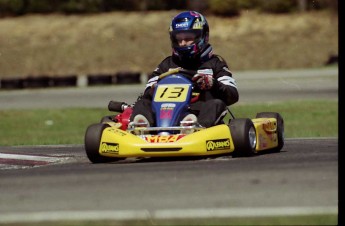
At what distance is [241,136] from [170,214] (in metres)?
2.92

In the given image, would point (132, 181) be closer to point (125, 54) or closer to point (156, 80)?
point (156, 80)

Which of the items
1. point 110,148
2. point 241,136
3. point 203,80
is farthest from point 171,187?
point 203,80

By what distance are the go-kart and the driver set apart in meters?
0.12

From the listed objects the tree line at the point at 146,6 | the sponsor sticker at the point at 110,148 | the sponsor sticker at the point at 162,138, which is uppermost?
the sponsor sticker at the point at 162,138

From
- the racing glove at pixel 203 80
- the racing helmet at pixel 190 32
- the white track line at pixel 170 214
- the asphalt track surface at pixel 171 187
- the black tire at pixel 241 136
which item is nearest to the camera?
the white track line at pixel 170 214

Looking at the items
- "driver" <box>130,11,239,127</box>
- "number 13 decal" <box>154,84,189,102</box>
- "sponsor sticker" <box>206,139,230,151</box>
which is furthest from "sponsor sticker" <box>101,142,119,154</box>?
"sponsor sticker" <box>206,139,230,151</box>

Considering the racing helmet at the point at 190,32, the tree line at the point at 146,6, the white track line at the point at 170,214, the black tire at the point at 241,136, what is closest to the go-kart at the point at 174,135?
the black tire at the point at 241,136

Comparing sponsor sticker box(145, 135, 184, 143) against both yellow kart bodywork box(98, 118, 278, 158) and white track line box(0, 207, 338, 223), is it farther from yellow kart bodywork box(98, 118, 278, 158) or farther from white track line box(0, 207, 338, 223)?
white track line box(0, 207, 338, 223)

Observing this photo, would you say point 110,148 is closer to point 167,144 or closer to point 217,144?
point 167,144

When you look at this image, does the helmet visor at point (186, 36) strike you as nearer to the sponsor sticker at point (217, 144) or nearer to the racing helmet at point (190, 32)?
the racing helmet at point (190, 32)

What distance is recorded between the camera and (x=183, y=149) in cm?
875

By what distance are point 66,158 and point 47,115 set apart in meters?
12.6

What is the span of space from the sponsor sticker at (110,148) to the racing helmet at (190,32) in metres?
1.48

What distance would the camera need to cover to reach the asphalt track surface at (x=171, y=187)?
6.21 meters
